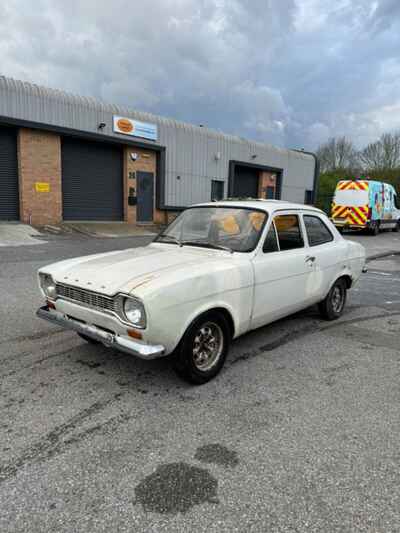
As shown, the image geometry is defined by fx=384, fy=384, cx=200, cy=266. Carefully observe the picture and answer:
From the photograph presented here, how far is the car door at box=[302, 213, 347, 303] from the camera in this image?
15.7ft

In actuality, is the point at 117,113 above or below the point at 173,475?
above

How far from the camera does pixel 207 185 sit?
72.5ft

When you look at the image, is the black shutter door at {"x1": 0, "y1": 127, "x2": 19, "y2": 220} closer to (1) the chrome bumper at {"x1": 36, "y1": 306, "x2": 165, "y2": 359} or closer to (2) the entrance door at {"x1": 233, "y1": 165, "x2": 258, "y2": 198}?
(2) the entrance door at {"x1": 233, "y1": 165, "x2": 258, "y2": 198}

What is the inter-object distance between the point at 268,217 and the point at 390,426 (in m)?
2.26

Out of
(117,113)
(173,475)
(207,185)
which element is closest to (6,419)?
(173,475)

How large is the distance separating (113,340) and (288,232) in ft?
7.92

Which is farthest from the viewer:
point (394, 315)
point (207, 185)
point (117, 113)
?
point (207, 185)

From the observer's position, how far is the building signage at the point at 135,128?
1744 cm

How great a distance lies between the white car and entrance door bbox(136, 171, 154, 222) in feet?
48.9

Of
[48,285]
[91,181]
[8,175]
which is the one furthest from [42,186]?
[48,285]

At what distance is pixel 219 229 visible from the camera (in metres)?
4.27

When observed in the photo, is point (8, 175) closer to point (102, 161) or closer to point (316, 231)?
point (102, 161)

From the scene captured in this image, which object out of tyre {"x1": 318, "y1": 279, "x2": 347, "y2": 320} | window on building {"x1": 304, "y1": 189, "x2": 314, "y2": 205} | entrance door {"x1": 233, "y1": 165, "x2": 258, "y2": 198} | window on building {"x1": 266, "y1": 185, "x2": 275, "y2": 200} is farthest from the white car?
window on building {"x1": 304, "y1": 189, "x2": 314, "y2": 205}

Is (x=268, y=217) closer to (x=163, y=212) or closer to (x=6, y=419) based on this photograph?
(x=6, y=419)
